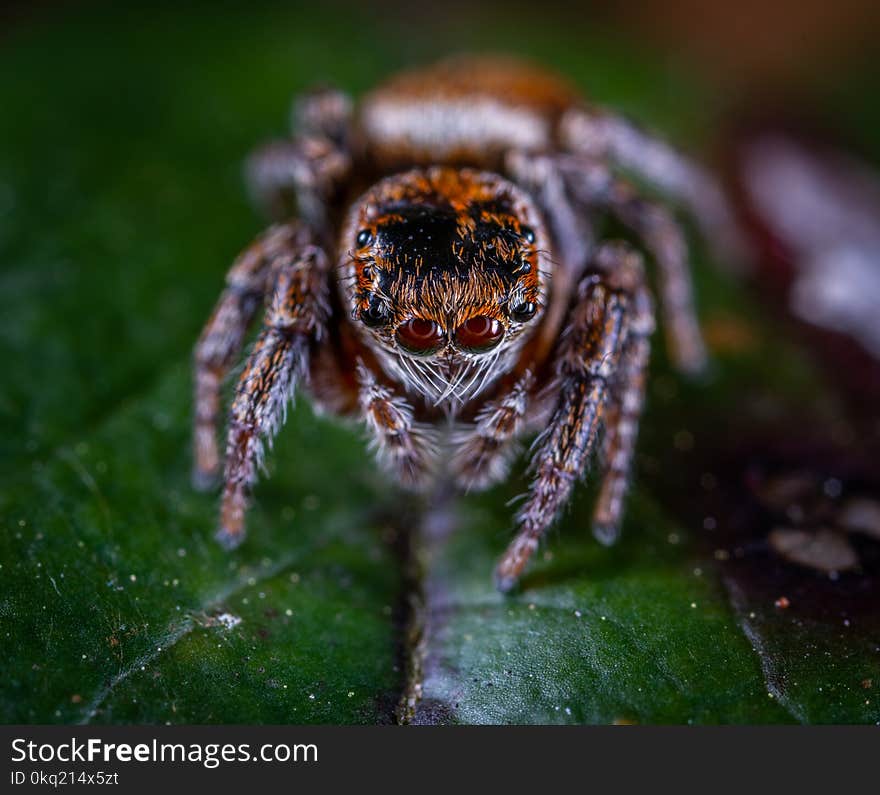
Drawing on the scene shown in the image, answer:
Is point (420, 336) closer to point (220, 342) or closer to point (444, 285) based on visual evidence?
point (444, 285)

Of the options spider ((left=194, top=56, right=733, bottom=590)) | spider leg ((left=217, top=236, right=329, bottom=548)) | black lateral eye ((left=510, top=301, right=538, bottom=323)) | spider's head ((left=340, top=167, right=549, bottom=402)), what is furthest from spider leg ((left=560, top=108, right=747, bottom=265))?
spider leg ((left=217, top=236, right=329, bottom=548))

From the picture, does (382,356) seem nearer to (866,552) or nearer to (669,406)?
(669,406)

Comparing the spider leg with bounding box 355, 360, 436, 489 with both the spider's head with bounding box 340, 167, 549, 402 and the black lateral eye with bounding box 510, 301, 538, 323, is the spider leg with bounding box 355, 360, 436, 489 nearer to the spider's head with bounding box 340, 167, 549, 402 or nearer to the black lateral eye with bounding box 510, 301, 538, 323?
the spider's head with bounding box 340, 167, 549, 402

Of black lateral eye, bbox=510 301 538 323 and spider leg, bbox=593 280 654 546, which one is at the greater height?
black lateral eye, bbox=510 301 538 323

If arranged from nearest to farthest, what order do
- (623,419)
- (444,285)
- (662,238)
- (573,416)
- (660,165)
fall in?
(444,285)
(573,416)
(623,419)
(662,238)
(660,165)

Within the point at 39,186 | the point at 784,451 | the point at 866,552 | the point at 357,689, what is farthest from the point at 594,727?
the point at 39,186

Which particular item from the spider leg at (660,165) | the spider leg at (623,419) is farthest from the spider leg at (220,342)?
the spider leg at (660,165)

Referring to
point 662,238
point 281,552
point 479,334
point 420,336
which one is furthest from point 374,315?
point 662,238

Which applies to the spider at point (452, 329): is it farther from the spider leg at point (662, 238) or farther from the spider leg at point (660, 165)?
the spider leg at point (660, 165)
